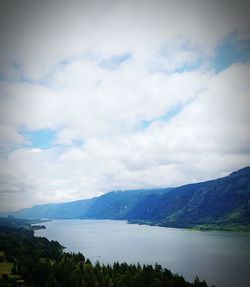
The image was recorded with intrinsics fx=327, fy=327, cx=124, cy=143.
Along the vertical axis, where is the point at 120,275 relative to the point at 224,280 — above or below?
above

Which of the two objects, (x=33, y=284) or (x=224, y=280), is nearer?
(x=33, y=284)

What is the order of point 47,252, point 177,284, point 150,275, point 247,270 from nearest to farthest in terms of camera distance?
point 177,284 → point 150,275 → point 247,270 → point 47,252

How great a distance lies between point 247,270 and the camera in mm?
97562

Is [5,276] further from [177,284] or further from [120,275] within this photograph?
[177,284]

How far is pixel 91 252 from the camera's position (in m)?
149

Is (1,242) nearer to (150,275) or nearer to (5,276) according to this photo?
(5,276)

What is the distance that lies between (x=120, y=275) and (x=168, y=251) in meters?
71.6

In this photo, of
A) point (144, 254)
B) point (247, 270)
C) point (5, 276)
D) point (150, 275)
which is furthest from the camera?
point (144, 254)

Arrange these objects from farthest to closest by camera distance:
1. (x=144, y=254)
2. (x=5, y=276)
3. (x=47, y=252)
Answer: (x=144, y=254)
(x=47, y=252)
(x=5, y=276)

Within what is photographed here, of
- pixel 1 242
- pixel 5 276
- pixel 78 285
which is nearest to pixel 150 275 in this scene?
pixel 78 285

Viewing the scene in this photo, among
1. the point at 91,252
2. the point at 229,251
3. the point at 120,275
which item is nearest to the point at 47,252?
the point at 91,252

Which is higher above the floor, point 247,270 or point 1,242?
point 1,242

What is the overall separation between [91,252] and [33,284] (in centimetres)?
7667

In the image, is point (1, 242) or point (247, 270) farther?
point (1, 242)
